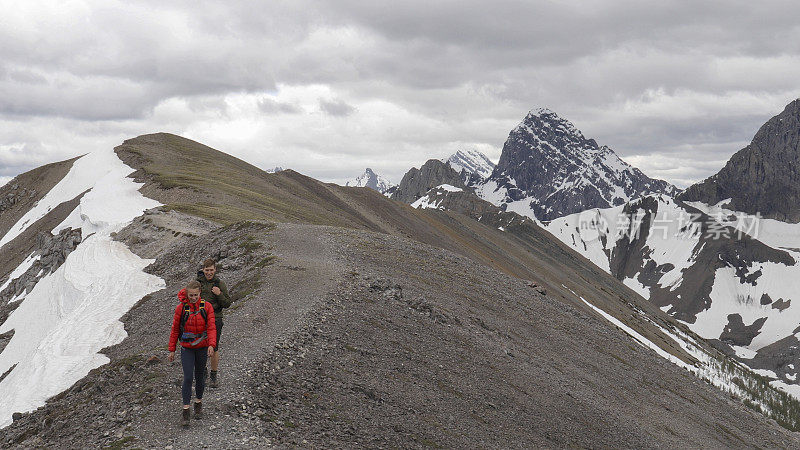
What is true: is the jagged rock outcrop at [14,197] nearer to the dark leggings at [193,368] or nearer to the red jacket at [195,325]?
the red jacket at [195,325]

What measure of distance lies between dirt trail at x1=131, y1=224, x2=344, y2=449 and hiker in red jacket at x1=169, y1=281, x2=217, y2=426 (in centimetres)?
78

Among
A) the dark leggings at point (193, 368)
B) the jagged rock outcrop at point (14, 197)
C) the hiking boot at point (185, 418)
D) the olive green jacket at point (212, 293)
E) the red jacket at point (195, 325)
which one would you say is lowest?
the hiking boot at point (185, 418)

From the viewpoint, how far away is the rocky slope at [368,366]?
18562 millimetres

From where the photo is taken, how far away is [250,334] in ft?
77.7

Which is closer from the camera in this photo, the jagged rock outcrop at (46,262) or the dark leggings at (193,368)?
the dark leggings at (193,368)

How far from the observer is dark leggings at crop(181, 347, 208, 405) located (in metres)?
16.7

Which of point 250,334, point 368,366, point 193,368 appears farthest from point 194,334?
point 368,366

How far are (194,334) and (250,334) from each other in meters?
6.74

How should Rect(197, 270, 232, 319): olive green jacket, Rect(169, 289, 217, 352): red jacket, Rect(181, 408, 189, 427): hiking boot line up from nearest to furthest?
Rect(181, 408, 189, 427): hiking boot
Rect(169, 289, 217, 352): red jacket
Rect(197, 270, 232, 319): olive green jacket

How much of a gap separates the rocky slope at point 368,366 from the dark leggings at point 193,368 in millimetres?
825

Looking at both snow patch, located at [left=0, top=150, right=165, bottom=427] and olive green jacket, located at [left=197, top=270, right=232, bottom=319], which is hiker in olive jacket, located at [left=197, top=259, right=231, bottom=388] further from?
snow patch, located at [left=0, top=150, right=165, bottom=427]

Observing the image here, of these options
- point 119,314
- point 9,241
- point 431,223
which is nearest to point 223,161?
point 9,241

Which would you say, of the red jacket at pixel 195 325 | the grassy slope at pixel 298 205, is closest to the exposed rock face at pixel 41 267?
the grassy slope at pixel 298 205

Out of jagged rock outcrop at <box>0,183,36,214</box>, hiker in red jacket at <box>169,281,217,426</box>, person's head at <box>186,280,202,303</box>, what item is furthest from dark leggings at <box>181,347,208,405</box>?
jagged rock outcrop at <box>0,183,36,214</box>
